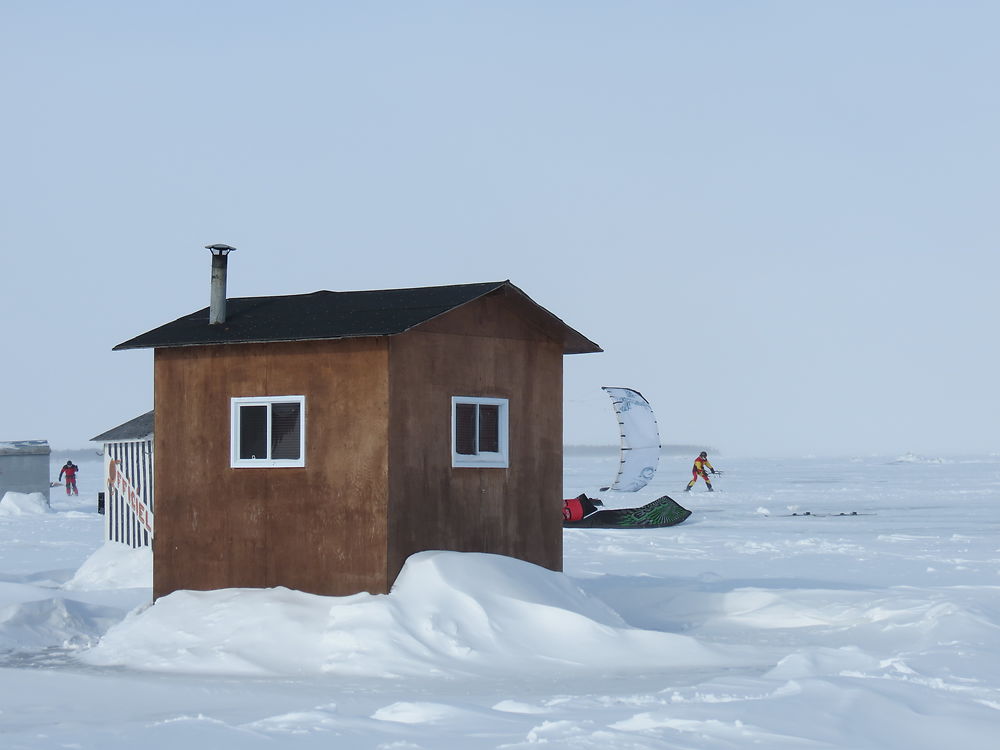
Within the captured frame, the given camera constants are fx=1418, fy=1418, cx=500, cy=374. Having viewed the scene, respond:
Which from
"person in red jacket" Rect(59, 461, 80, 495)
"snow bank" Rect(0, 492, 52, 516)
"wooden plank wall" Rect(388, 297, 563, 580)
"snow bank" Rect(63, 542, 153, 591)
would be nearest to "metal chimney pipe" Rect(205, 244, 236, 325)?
"wooden plank wall" Rect(388, 297, 563, 580)

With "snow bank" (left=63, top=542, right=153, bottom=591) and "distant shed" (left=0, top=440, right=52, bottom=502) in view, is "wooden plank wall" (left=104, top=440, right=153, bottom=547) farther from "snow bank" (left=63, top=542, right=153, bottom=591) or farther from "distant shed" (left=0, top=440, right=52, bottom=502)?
"distant shed" (left=0, top=440, right=52, bottom=502)

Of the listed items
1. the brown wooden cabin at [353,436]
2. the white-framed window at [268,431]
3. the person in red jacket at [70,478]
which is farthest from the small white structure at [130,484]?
the person in red jacket at [70,478]

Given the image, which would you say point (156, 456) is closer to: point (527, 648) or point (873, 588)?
point (527, 648)

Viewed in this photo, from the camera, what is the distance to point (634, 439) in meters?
41.2

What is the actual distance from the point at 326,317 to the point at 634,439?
86.7 feet

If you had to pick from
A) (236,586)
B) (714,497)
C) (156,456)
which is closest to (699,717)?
(236,586)

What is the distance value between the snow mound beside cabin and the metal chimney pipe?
3.17 meters

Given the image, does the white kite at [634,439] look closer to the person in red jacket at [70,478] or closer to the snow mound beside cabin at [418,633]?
the person in red jacket at [70,478]

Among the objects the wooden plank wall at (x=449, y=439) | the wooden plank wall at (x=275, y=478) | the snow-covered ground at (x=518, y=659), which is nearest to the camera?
the snow-covered ground at (x=518, y=659)

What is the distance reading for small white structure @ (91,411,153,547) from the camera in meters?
22.8

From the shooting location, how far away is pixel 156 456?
16109mm

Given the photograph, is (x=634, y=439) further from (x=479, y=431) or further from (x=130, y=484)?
(x=479, y=431)

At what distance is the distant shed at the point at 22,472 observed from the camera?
42000mm

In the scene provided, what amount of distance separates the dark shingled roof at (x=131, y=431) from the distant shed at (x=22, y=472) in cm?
1796
